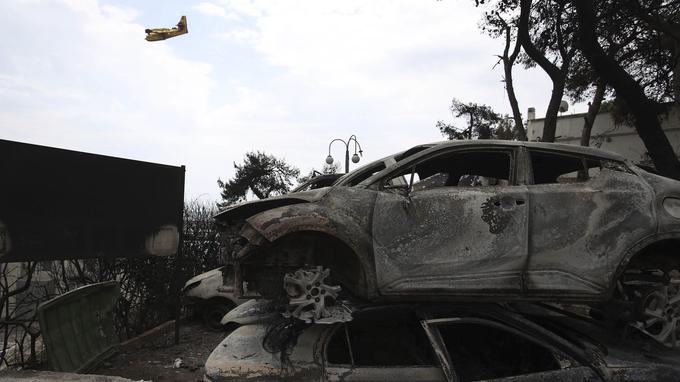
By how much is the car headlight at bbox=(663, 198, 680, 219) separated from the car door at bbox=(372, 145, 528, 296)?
1.22 metres

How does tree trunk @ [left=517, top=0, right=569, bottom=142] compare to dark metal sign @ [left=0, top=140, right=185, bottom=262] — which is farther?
tree trunk @ [left=517, top=0, right=569, bottom=142]

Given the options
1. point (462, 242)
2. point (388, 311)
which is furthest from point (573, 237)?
point (388, 311)

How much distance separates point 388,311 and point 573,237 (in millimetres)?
1634

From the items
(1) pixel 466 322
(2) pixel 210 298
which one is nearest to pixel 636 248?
(1) pixel 466 322

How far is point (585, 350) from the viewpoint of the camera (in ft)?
10.5

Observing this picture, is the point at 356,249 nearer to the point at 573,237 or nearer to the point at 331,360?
the point at 331,360

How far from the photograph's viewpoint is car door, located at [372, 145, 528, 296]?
12.1ft

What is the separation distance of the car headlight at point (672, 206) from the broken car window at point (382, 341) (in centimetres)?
237

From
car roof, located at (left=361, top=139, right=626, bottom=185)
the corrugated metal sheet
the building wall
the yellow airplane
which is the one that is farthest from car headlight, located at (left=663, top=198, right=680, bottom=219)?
the building wall

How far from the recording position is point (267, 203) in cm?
396

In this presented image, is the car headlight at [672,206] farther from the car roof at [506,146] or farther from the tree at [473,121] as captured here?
the tree at [473,121]

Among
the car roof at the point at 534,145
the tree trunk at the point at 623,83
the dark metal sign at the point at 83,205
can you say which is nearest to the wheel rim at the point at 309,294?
the car roof at the point at 534,145

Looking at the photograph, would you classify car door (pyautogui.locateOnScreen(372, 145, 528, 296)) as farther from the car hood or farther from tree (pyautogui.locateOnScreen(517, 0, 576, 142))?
tree (pyautogui.locateOnScreen(517, 0, 576, 142))

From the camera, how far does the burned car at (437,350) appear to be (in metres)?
3.00
